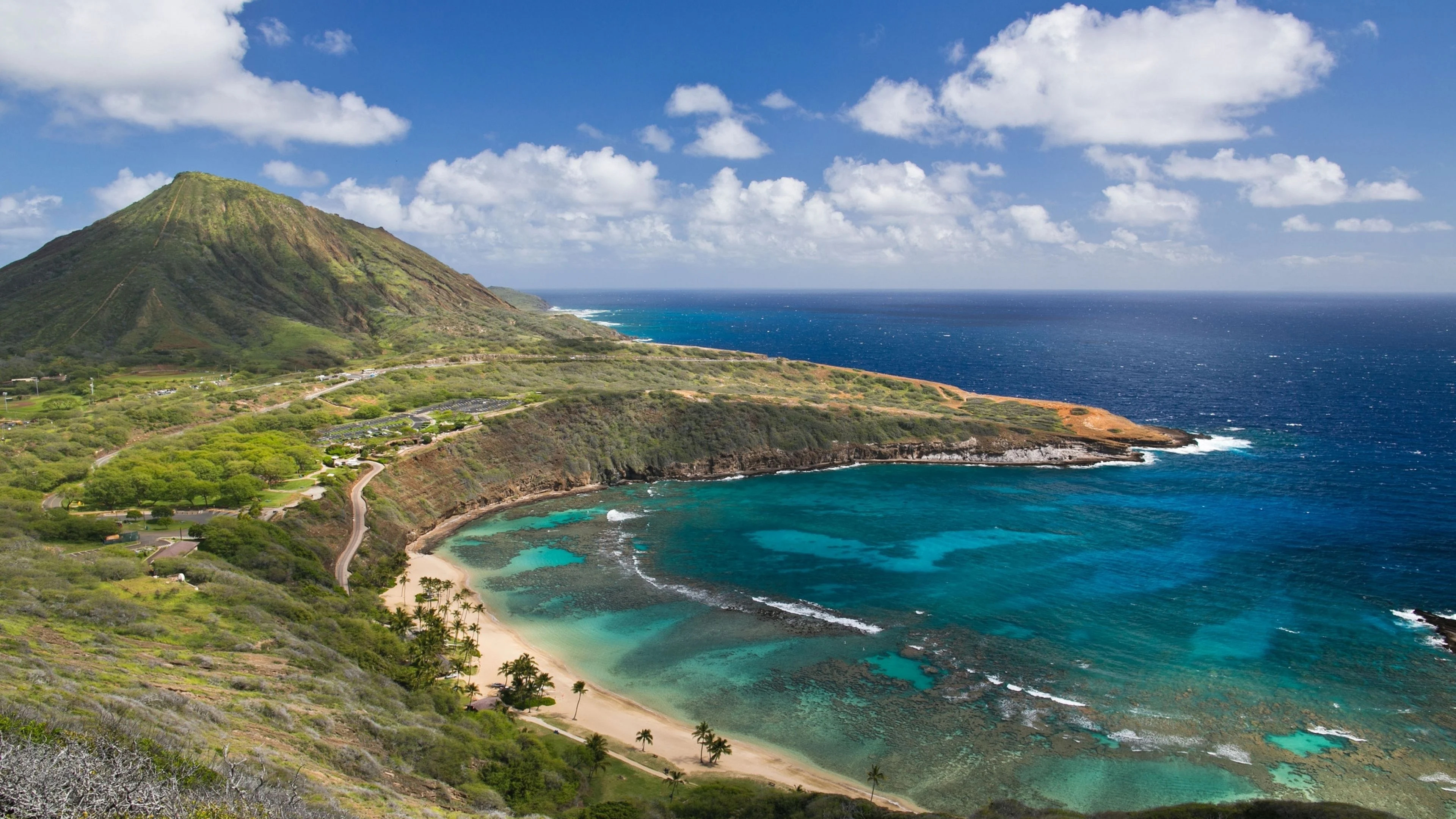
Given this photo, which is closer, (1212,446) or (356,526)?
(356,526)

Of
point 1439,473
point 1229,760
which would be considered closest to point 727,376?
point 1439,473

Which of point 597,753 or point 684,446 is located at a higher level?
point 684,446

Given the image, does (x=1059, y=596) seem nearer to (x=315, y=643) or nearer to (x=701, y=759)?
(x=701, y=759)

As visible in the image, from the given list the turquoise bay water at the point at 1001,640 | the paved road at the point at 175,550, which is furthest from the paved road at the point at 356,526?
the paved road at the point at 175,550

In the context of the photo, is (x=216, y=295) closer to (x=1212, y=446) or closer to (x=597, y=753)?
(x=597, y=753)

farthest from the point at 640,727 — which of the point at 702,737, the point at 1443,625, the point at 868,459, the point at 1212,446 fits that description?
the point at 1212,446

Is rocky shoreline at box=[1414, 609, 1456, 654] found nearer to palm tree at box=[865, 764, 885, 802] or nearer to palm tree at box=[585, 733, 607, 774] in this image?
palm tree at box=[865, 764, 885, 802]
